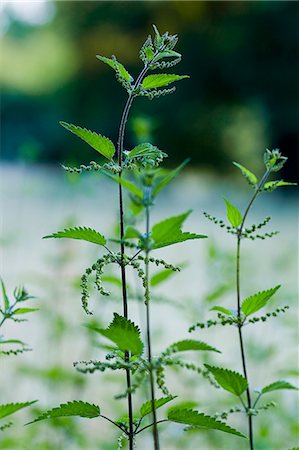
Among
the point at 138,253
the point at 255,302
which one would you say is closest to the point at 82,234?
the point at 138,253

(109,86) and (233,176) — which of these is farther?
(109,86)

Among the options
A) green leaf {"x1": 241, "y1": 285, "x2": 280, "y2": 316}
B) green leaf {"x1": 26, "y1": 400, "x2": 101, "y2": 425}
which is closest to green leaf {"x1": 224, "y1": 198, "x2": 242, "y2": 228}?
green leaf {"x1": 241, "y1": 285, "x2": 280, "y2": 316}

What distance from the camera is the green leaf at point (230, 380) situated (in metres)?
0.54

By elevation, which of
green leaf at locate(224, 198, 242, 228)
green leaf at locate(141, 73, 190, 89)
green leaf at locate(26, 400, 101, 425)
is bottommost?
green leaf at locate(26, 400, 101, 425)

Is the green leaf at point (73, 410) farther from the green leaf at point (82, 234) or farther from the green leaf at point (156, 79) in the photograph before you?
the green leaf at point (156, 79)

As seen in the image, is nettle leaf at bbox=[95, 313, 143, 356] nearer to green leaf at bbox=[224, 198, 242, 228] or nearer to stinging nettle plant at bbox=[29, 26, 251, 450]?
stinging nettle plant at bbox=[29, 26, 251, 450]

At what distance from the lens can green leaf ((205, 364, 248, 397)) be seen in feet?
1.76

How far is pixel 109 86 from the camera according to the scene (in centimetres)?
936

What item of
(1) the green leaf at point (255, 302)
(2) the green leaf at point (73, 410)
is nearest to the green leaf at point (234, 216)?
(1) the green leaf at point (255, 302)

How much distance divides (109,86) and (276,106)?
247 cm

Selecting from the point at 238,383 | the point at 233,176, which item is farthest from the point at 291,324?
the point at 233,176

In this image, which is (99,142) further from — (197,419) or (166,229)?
(197,419)

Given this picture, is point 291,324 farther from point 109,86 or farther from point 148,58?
point 109,86

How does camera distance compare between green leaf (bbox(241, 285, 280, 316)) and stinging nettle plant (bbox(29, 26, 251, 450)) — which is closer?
stinging nettle plant (bbox(29, 26, 251, 450))
